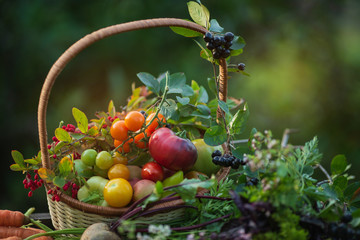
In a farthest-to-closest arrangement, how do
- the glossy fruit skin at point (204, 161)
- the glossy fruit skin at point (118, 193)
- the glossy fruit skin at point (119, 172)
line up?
the glossy fruit skin at point (204, 161) < the glossy fruit skin at point (119, 172) < the glossy fruit skin at point (118, 193)

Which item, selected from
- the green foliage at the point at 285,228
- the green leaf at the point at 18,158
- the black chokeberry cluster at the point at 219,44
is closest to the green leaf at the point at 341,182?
the green foliage at the point at 285,228

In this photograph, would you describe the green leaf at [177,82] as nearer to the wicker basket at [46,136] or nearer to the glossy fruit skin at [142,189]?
the wicker basket at [46,136]

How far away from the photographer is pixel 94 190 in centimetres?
111

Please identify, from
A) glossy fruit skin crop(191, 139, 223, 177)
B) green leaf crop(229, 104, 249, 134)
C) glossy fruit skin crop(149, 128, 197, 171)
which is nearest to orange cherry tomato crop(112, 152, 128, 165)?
glossy fruit skin crop(149, 128, 197, 171)

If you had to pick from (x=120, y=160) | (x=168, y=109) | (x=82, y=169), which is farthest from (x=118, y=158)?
(x=168, y=109)

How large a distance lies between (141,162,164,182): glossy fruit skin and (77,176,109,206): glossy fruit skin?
0.39ft

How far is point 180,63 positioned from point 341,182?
1.32m

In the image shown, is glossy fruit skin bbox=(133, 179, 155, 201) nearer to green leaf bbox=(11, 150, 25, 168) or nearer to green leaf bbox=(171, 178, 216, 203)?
green leaf bbox=(171, 178, 216, 203)

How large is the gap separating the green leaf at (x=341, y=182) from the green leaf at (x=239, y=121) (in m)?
0.31

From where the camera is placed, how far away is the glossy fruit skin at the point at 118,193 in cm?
103

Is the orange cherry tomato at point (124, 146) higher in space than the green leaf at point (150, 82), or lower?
lower

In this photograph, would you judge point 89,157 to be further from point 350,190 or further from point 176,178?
point 350,190

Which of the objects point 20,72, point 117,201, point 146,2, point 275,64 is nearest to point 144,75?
point 117,201

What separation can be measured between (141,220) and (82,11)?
4.64 feet
